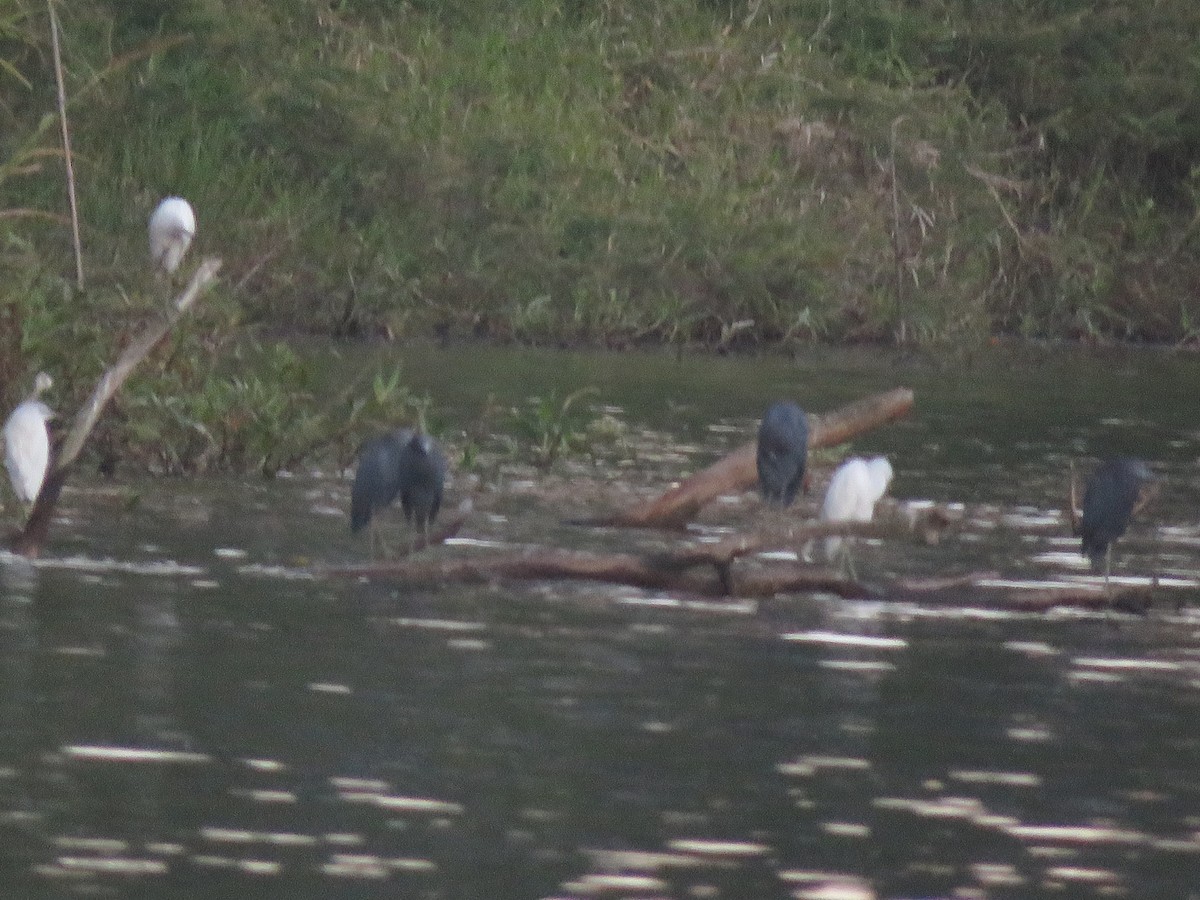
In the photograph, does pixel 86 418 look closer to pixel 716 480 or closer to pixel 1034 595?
pixel 1034 595

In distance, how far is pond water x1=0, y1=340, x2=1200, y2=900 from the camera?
21.4 ft

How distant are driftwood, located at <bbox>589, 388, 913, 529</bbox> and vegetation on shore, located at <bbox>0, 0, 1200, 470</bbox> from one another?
791 centimetres

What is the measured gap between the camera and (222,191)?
2438cm

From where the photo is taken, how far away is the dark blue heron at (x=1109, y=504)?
36.0ft

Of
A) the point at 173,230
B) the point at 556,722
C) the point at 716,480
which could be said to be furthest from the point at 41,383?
the point at 173,230

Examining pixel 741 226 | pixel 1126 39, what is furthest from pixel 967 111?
pixel 741 226

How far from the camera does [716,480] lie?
12.5 m

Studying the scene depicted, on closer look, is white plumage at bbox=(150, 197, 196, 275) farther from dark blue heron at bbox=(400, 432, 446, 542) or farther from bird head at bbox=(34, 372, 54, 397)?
dark blue heron at bbox=(400, 432, 446, 542)

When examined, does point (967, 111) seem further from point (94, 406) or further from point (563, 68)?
point (94, 406)

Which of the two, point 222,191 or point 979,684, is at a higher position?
point 222,191

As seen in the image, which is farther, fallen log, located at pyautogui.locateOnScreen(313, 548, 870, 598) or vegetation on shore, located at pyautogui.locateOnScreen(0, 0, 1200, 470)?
vegetation on shore, located at pyautogui.locateOnScreen(0, 0, 1200, 470)

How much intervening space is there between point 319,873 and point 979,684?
323 centimetres

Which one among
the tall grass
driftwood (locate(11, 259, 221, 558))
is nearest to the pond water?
driftwood (locate(11, 259, 221, 558))

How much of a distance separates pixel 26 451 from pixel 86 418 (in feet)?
4.88
